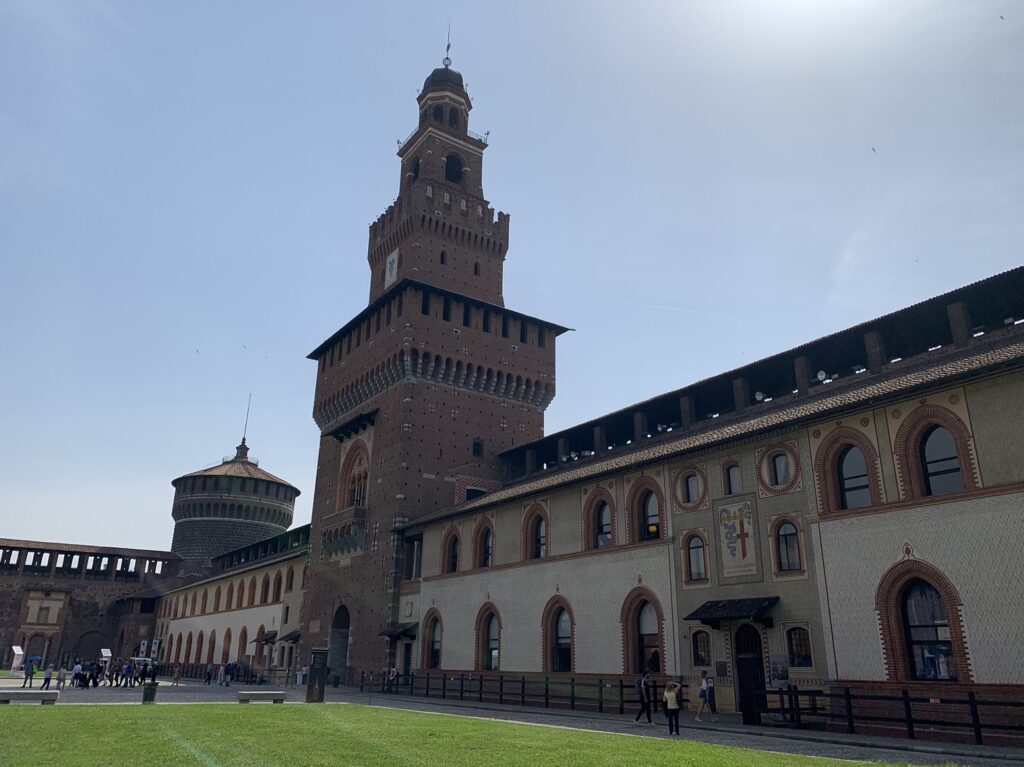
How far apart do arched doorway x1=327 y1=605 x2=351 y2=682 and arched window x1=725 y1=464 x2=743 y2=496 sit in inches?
1002

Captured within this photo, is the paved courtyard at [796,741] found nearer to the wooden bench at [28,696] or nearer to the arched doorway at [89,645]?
the wooden bench at [28,696]

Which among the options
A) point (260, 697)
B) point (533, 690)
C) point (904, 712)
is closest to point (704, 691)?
point (904, 712)

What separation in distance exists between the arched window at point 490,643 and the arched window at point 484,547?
2.34 m

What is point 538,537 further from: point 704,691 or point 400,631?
point 704,691

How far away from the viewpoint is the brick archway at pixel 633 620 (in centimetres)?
2562

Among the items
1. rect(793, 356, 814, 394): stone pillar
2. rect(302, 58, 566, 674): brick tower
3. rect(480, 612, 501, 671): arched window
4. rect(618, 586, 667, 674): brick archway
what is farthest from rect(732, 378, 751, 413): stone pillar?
rect(302, 58, 566, 674): brick tower

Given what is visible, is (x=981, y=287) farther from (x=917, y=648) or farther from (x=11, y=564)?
(x=11, y=564)

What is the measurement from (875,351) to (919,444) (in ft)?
18.6

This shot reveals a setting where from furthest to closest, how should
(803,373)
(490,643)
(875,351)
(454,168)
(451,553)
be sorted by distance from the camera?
(454,168) → (451,553) → (490,643) → (803,373) → (875,351)

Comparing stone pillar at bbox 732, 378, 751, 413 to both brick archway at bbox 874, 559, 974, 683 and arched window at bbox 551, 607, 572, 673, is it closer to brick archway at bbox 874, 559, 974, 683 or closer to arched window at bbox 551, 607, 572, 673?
brick archway at bbox 874, 559, 974, 683

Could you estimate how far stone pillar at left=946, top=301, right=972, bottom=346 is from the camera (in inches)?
900

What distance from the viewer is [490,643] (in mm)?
33344

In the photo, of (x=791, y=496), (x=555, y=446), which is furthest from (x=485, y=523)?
(x=791, y=496)

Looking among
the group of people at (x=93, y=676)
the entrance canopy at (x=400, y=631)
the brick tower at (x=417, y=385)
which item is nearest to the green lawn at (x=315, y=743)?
the entrance canopy at (x=400, y=631)
